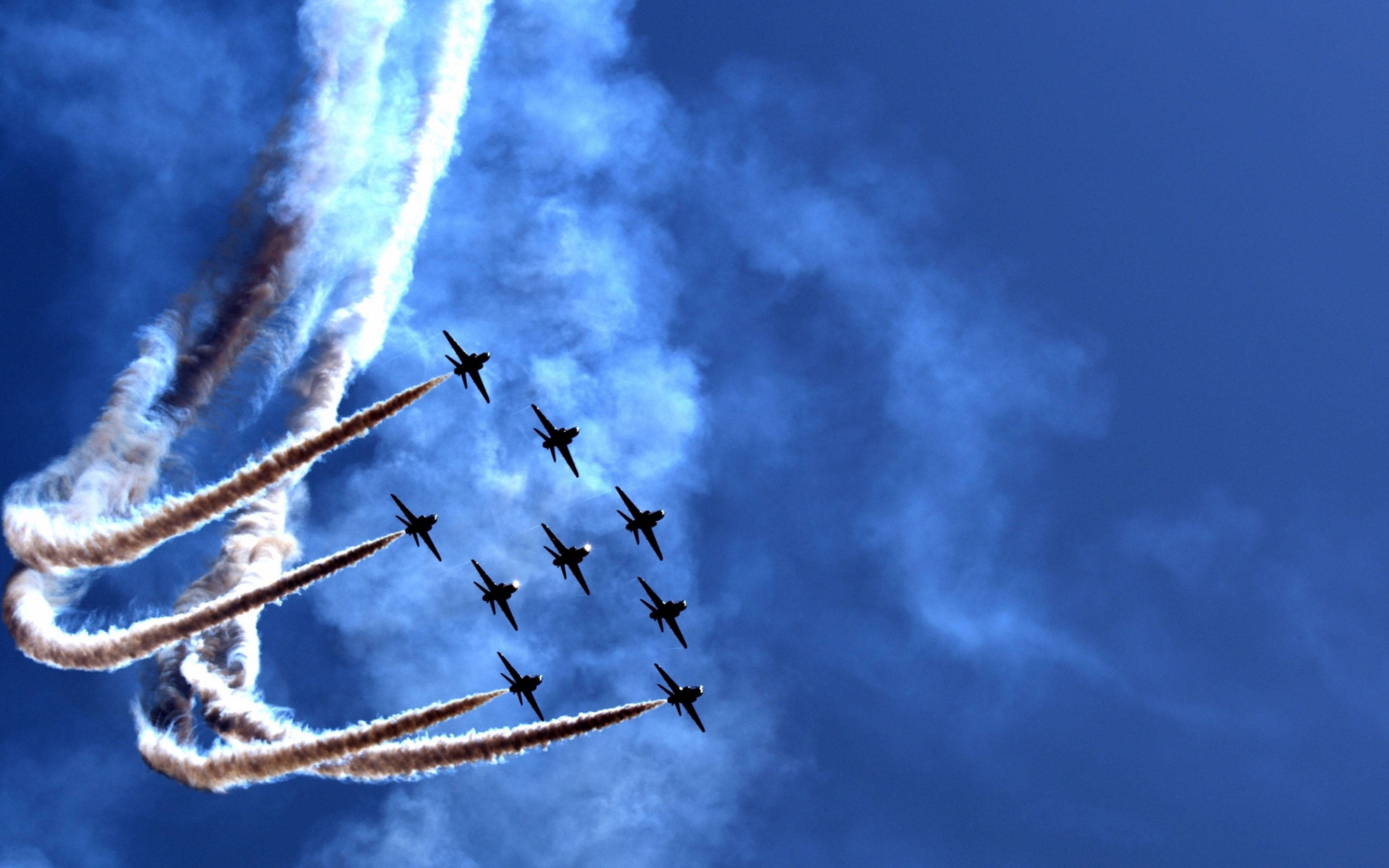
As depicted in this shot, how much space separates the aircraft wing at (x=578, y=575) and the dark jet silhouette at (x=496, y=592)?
13.6 feet

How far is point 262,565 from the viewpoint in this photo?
6794 centimetres

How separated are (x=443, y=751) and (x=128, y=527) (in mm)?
18010

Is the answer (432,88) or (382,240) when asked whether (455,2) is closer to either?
(432,88)

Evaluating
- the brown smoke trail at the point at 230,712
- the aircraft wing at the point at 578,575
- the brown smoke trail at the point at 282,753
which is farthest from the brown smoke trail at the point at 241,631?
the aircraft wing at the point at 578,575

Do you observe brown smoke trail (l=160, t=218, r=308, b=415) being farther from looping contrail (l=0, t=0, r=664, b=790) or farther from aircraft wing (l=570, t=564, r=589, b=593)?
aircraft wing (l=570, t=564, r=589, b=593)

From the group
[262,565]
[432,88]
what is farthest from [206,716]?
[432,88]

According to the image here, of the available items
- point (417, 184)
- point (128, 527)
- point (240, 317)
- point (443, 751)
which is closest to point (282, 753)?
point (443, 751)

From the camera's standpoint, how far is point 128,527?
200 feet

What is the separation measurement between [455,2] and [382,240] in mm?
13459

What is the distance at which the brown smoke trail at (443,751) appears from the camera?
210 feet

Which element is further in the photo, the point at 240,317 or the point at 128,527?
the point at 240,317

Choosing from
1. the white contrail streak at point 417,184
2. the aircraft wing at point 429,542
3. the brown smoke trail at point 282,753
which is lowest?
the brown smoke trail at point 282,753

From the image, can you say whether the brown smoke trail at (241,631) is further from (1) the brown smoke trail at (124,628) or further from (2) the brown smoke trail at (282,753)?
(1) the brown smoke trail at (124,628)

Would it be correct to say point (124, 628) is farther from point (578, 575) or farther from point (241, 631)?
point (578, 575)
